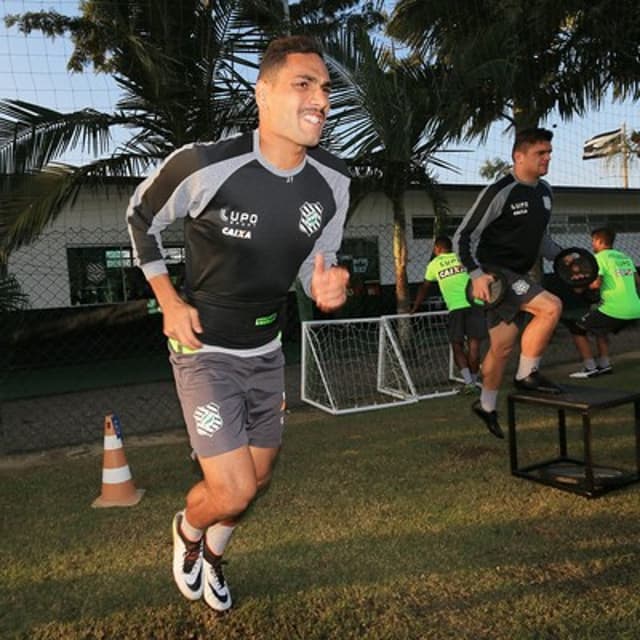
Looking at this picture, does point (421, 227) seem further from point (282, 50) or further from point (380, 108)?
point (282, 50)

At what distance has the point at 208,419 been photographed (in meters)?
2.71

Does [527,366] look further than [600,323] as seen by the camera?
No

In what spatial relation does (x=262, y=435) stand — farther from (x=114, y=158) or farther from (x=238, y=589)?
(x=114, y=158)

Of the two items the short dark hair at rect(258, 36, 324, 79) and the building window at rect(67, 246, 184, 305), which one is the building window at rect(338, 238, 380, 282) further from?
the short dark hair at rect(258, 36, 324, 79)

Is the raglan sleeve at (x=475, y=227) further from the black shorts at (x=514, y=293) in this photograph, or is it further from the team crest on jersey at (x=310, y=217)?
the team crest on jersey at (x=310, y=217)

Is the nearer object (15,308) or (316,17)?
(15,308)

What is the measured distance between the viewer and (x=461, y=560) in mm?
3422

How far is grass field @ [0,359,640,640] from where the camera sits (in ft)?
9.43

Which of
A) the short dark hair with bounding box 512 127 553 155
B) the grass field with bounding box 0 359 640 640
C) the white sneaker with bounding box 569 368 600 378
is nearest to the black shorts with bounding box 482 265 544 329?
the short dark hair with bounding box 512 127 553 155

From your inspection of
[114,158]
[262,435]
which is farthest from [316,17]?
[262,435]

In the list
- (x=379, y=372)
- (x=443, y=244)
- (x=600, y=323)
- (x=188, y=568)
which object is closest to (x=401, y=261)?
(x=443, y=244)

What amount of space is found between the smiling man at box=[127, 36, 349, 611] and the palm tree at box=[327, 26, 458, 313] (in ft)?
16.9

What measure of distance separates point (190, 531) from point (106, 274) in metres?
10.9

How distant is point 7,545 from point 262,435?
202 centimetres
